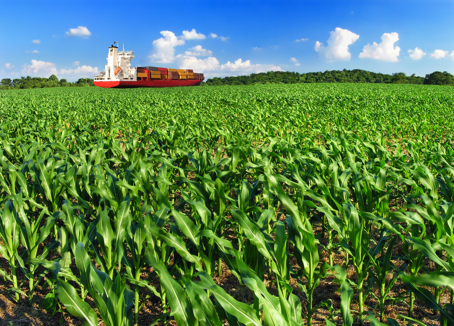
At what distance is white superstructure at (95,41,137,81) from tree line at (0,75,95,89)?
24.1 metres

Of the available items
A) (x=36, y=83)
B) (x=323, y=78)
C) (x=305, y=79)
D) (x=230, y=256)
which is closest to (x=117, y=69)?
(x=36, y=83)

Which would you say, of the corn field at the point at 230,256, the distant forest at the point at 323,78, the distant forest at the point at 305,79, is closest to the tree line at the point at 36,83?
the distant forest at the point at 305,79

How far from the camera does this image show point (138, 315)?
2.31 metres

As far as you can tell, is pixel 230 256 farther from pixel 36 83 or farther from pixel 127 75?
pixel 36 83

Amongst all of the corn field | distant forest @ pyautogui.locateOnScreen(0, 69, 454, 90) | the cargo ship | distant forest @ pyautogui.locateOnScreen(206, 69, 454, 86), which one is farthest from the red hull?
the corn field

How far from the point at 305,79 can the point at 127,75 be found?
185ft

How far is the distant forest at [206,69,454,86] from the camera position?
267 feet

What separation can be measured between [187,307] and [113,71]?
6822cm

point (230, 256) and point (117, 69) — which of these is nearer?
point (230, 256)

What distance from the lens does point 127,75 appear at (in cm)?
6081

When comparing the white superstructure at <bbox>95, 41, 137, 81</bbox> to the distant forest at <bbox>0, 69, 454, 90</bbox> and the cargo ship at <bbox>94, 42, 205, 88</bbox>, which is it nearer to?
the cargo ship at <bbox>94, 42, 205, 88</bbox>

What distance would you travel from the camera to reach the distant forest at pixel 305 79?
7788 cm

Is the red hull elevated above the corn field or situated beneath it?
elevated above

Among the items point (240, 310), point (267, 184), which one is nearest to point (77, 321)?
point (240, 310)
